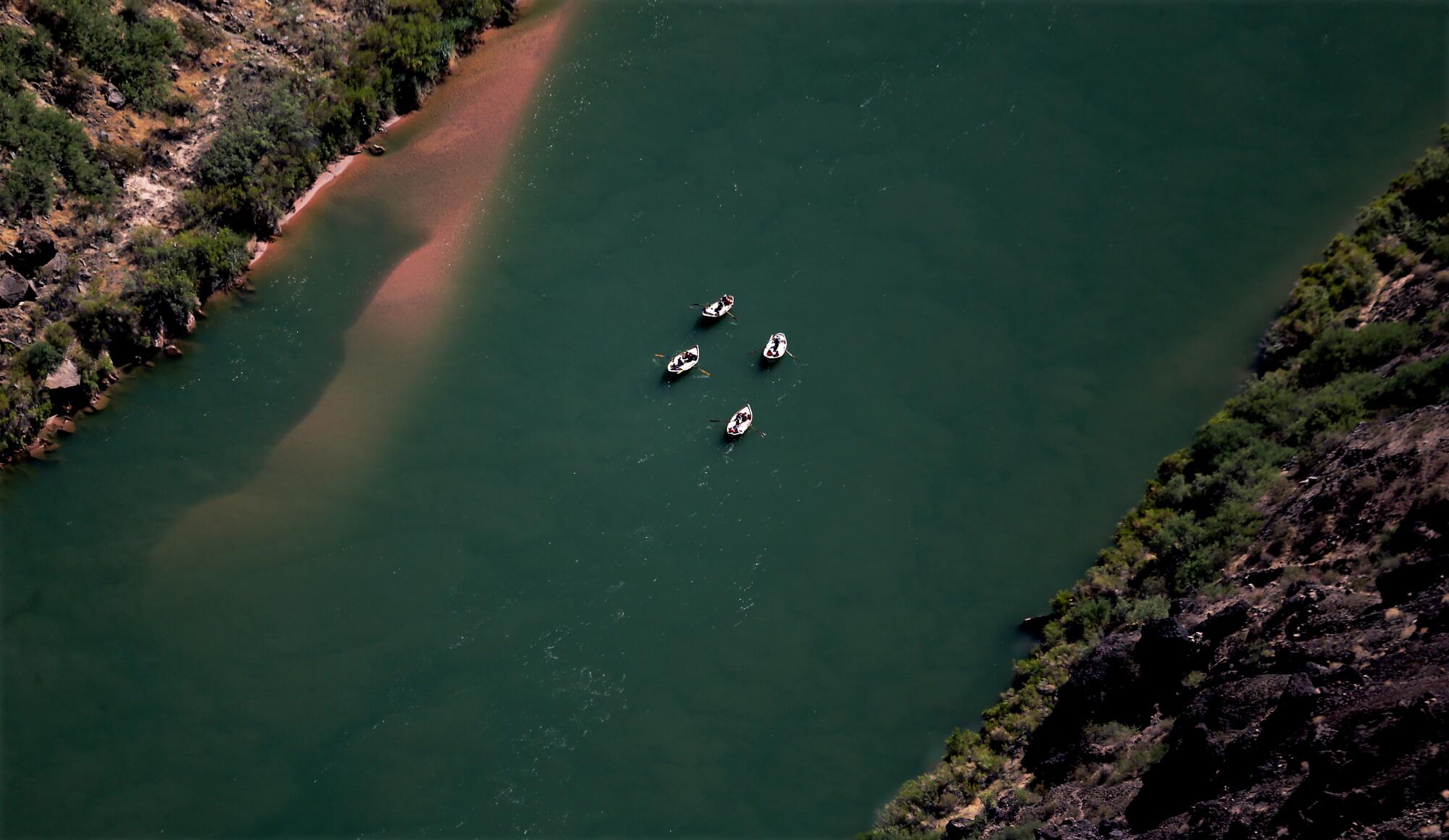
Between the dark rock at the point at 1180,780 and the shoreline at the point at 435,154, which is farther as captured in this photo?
the shoreline at the point at 435,154

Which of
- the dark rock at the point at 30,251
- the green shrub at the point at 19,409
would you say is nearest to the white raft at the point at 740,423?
the green shrub at the point at 19,409

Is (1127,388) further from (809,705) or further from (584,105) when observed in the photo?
(584,105)

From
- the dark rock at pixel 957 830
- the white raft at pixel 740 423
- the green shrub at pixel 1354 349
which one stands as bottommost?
the dark rock at pixel 957 830

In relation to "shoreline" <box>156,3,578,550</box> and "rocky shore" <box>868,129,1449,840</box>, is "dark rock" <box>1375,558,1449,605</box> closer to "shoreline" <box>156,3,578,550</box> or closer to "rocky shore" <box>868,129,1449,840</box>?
"rocky shore" <box>868,129,1449,840</box>

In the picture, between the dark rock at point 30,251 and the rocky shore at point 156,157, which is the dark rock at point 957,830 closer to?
the rocky shore at point 156,157

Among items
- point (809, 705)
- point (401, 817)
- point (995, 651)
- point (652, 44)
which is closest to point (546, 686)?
point (401, 817)

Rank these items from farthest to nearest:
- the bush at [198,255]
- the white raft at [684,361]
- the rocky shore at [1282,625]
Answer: the bush at [198,255], the white raft at [684,361], the rocky shore at [1282,625]
